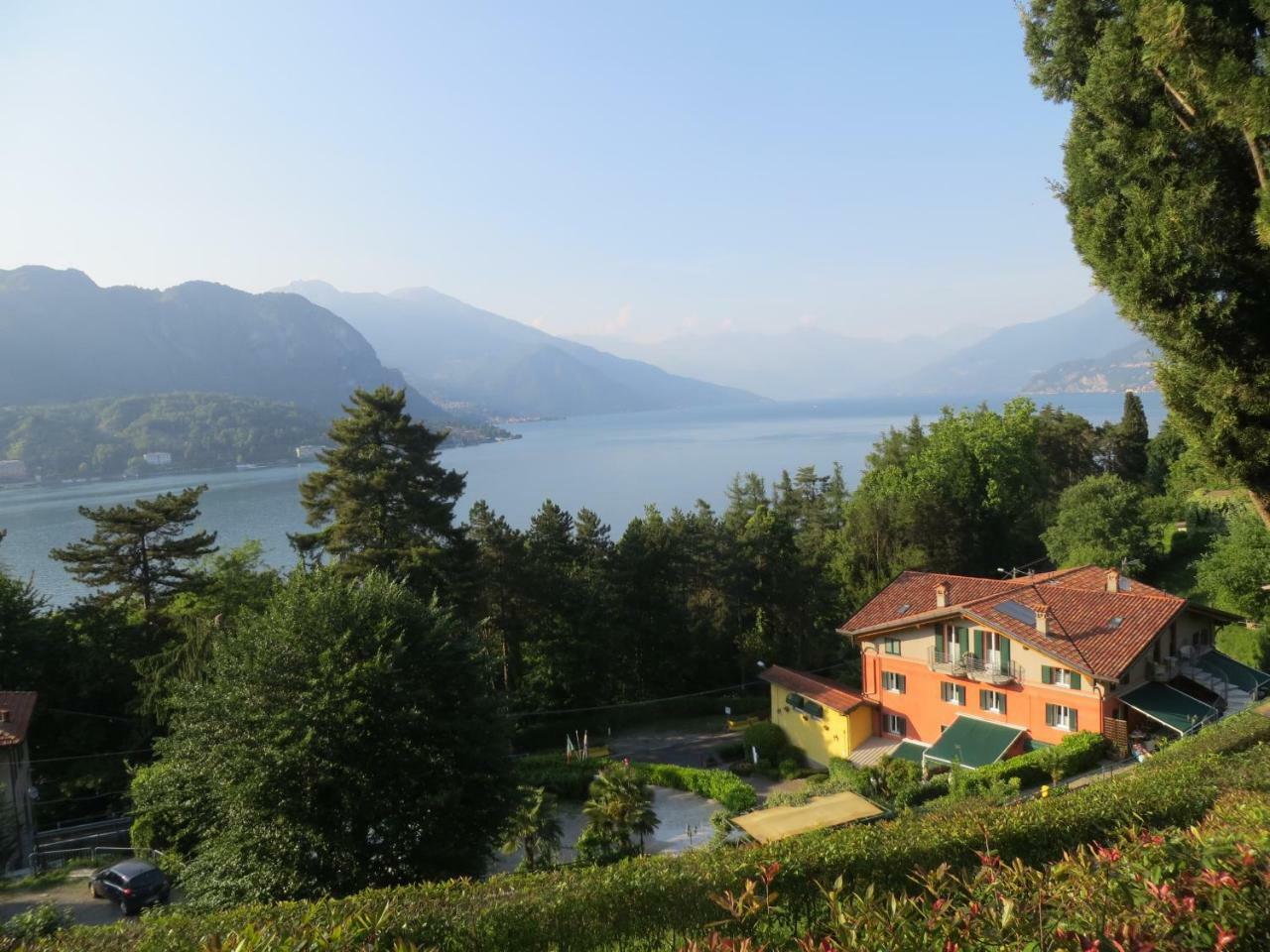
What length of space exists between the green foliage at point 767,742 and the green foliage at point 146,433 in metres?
117

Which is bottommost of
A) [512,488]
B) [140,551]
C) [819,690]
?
[819,690]

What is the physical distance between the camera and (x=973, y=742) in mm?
19828

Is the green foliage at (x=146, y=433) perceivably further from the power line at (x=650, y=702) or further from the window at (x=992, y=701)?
the window at (x=992, y=701)

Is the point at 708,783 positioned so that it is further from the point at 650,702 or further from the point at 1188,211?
the point at 1188,211

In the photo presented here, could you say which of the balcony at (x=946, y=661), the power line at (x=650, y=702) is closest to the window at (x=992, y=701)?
the balcony at (x=946, y=661)

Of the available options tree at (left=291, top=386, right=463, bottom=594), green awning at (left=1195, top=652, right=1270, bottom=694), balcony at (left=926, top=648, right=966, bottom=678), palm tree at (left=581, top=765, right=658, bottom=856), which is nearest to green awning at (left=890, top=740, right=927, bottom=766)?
balcony at (left=926, top=648, right=966, bottom=678)

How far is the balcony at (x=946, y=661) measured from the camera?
2093 cm

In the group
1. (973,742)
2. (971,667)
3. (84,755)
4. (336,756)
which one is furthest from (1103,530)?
(84,755)

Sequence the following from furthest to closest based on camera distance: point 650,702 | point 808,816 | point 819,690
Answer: point 650,702, point 819,690, point 808,816

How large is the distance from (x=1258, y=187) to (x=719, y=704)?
2592cm

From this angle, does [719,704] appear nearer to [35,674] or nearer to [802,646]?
[802,646]

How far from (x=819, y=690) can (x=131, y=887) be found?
56.7 ft

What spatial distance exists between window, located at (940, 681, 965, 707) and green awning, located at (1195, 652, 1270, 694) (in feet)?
19.5

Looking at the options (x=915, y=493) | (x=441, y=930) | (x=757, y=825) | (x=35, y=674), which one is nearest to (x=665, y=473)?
(x=915, y=493)
